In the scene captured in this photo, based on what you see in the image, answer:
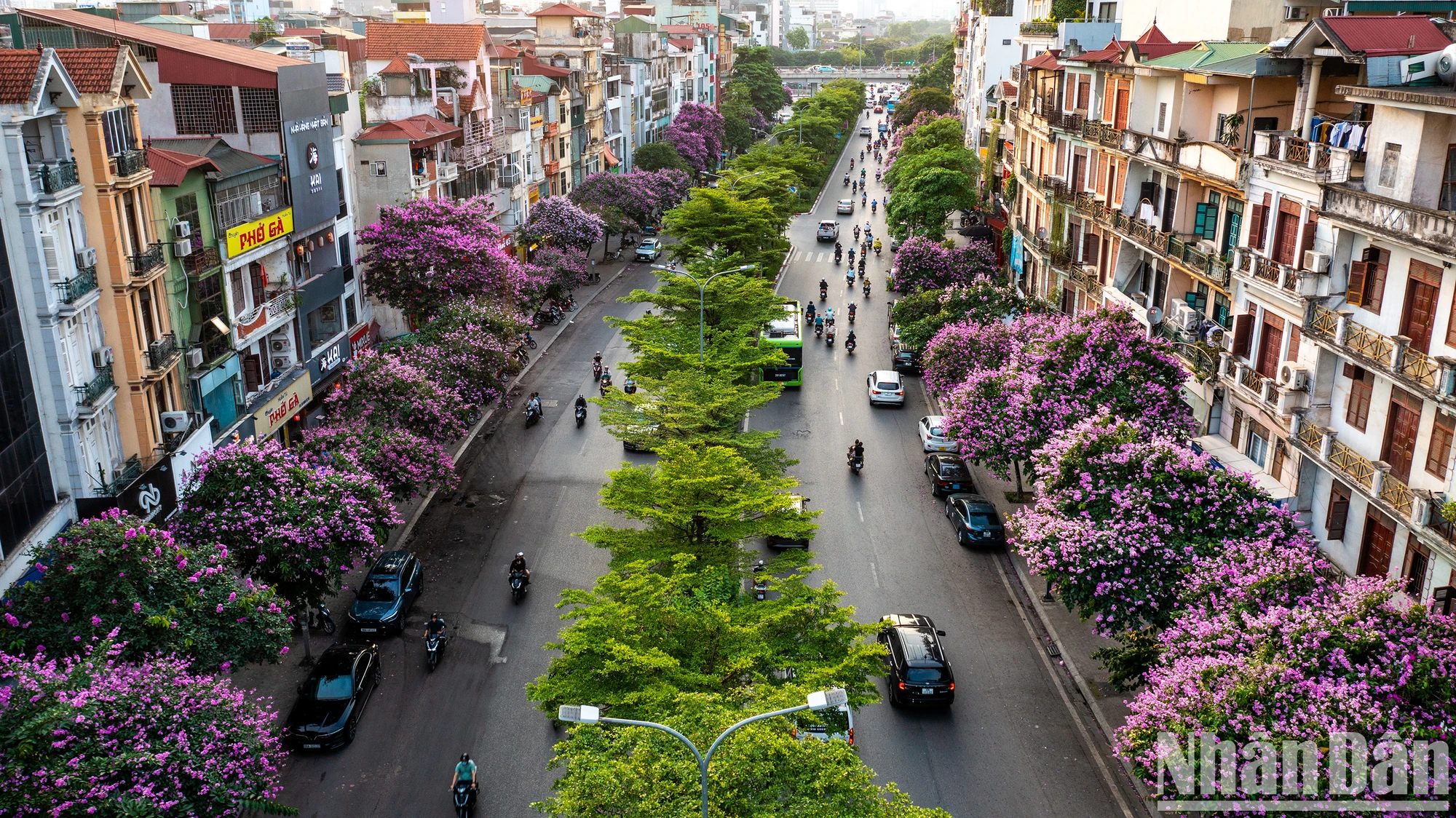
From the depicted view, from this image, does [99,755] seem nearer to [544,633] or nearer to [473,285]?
[544,633]

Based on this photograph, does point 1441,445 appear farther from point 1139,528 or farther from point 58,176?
point 58,176

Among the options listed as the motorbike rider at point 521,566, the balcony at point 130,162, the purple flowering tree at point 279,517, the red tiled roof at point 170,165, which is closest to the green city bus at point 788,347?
the motorbike rider at point 521,566

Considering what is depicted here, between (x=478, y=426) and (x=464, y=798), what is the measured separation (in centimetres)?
2903

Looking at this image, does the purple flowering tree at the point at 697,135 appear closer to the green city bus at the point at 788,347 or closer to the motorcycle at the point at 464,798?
the green city bus at the point at 788,347

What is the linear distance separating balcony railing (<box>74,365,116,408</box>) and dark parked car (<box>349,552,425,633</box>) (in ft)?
30.5

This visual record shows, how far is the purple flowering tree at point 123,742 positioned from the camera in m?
19.0

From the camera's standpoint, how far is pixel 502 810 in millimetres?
26781

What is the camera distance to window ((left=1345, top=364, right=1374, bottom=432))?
30234 millimetres

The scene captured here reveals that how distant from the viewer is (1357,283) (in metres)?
30.3

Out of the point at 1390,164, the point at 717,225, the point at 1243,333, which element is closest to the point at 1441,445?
the point at 1390,164

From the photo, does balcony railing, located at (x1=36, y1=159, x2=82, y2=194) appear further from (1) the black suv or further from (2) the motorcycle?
(1) the black suv

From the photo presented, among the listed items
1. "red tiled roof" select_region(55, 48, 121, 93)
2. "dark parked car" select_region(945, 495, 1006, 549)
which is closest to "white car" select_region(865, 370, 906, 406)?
"dark parked car" select_region(945, 495, 1006, 549)

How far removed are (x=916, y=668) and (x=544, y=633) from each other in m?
11.7

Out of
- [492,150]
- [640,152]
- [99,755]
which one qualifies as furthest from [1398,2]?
[640,152]
